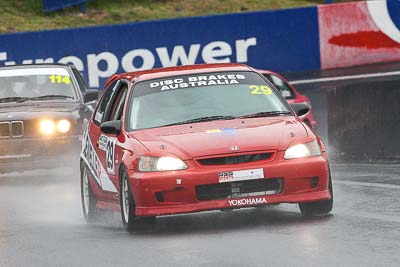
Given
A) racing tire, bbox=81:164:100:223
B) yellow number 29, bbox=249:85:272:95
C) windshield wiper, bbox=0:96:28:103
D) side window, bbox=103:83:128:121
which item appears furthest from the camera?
windshield wiper, bbox=0:96:28:103

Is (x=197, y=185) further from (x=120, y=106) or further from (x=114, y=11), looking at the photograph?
(x=114, y=11)

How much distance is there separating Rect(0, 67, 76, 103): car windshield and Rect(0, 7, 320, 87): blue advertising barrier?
9203 millimetres

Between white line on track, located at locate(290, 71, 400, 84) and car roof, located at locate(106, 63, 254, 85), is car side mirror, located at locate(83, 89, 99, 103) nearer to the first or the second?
car roof, located at locate(106, 63, 254, 85)

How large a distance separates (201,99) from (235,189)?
4.60 feet

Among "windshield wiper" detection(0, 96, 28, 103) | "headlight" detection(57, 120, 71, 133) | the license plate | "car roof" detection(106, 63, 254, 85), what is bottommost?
"headlight" detection(57, 120, 71, 133)

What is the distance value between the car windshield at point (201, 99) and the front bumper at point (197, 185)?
92 cm

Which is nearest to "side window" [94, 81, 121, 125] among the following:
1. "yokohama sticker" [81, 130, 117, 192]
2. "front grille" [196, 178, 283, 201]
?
"yokohama sticker" [81, 130, 117, 192]

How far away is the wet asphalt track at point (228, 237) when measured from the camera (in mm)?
9430

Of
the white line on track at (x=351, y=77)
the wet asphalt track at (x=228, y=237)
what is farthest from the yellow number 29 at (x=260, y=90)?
the white line on track at (x=351, y=77)

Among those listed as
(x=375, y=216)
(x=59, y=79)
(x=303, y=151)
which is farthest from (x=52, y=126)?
(x=375, y=216)

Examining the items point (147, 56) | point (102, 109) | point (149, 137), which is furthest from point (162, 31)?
point (149, 137)

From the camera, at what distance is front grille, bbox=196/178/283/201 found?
11281 mm

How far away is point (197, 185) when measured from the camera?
36.9 ft

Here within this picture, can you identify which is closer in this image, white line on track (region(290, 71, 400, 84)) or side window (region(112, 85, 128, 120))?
side window (region(112, 85, 128, 120))
